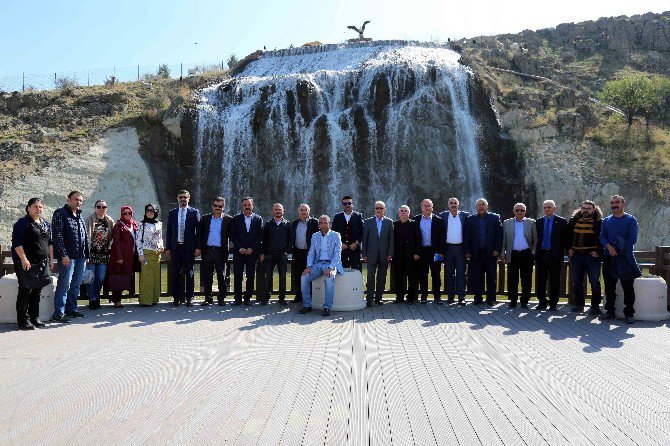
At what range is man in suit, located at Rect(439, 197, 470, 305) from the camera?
10.8m

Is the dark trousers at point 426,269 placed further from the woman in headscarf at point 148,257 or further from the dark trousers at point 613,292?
the woman in headscarf at point 148,257

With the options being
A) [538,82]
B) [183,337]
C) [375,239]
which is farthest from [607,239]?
[538,82]

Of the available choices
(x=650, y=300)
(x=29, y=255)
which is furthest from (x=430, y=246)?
(x=29, y=255)

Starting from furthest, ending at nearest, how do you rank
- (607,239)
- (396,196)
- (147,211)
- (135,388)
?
(396,196), (147,211), (607,239), (135,388)

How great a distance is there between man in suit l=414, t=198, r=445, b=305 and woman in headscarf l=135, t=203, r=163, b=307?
495cm

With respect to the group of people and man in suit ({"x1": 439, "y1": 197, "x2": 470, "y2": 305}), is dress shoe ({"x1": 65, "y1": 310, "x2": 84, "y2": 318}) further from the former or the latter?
man in suit ({"x1": 439, "y1": 197, "x2": 470, "y2": 305})

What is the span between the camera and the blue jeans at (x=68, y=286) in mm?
9297

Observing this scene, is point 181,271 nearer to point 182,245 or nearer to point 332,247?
point 182,245

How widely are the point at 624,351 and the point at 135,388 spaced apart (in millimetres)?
5897

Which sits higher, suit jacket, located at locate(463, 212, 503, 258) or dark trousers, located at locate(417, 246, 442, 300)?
suit jacket, located at locate(463, 212, 503, 258)

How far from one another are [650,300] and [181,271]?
27.0ft

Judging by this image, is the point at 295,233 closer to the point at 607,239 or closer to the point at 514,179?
the point at 607,239

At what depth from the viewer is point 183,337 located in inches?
312

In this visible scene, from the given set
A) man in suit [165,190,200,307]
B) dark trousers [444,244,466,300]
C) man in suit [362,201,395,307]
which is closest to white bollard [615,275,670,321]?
dark trousers [444,244,466,300]
